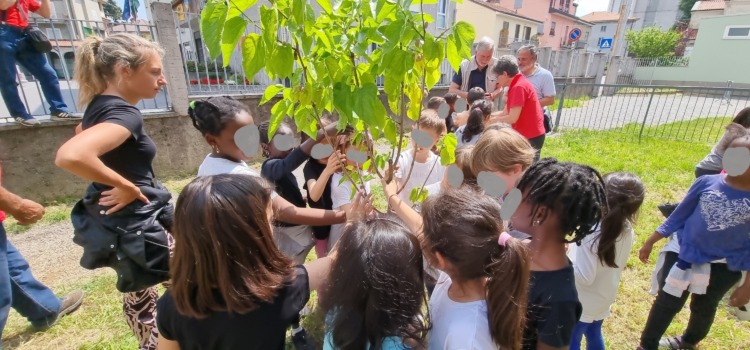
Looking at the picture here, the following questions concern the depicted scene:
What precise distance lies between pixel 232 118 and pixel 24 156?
12.7 ft

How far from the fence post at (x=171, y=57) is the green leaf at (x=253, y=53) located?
4.43 m

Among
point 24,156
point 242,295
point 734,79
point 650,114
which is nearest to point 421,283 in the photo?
point 242,295

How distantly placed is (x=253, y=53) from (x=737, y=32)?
2866 cm

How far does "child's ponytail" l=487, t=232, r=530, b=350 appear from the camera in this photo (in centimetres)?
96

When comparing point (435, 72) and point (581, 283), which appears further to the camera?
point (581, 283)

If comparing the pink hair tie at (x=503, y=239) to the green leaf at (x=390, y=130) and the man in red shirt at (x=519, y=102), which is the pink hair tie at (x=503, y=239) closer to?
the green leaf at (x=390, y=130)

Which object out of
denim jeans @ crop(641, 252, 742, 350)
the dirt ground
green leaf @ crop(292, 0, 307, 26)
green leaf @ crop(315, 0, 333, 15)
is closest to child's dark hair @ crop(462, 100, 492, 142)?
denim jeans @ crop(641, 252, 742, 350)

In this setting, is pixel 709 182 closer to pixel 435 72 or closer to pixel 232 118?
pixel 435 72

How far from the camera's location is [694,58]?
2102 cm

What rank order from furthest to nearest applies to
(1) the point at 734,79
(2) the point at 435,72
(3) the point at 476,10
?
(3) the point at 476,10
(1) the point at 734,79
(2) the point at 435,72

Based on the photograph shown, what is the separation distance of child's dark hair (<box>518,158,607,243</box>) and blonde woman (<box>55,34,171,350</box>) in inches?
59.9

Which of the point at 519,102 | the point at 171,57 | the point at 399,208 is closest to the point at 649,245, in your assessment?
the point at 399,208

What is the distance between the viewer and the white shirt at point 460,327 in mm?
966

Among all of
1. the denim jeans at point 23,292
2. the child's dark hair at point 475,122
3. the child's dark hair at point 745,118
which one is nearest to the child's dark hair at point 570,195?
the child's dark hair at point 475,122
